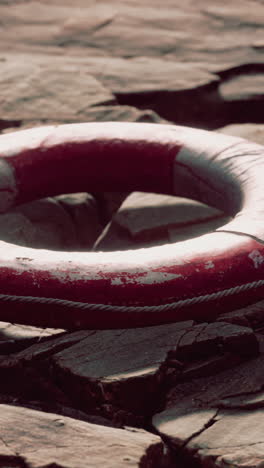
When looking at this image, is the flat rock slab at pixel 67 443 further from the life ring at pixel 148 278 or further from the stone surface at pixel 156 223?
the stone surface at pixel 156 223

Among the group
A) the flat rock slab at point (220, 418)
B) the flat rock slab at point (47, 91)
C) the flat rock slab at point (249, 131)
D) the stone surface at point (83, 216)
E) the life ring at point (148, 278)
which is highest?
the life ring at point (148, 278)

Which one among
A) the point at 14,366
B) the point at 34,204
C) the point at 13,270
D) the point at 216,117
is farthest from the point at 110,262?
the point at 216,117

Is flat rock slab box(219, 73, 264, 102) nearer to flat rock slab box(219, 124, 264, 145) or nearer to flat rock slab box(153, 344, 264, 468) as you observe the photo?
flat rock slab box(219, 124, 264, 145)

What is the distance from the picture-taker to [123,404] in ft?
5.25

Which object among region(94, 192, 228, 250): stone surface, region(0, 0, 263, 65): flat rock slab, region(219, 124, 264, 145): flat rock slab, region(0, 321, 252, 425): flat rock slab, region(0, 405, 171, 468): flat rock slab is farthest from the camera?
region(0, 0, 263, 65): flat rock slab

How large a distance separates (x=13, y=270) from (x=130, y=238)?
2.65ft

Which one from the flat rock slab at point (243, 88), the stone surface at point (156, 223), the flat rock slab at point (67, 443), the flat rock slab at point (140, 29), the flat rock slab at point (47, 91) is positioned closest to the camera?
the flat rock slab at point (67, 443)

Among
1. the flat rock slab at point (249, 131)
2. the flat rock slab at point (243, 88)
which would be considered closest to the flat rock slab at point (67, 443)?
the flat rock slab at point (249, 131)

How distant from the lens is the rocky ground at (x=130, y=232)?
1.48m

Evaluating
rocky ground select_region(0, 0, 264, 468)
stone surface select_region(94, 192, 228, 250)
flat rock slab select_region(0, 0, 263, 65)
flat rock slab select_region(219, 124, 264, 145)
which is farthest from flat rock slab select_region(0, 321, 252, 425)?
flat rock slab select_region(0, 0, 263, 65)

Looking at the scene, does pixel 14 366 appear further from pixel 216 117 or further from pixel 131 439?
pixel 216 117

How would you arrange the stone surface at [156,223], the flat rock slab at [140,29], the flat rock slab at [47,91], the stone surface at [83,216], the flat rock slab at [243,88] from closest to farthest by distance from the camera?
1. the stone surface at [156,223]
2. the stone surface at [83,216]
3. the flat rock slab at [47,91]
4. the flat rock slab at [243,88]
5. the flat rock slab at [140,29]

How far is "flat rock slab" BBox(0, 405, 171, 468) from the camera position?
1388mm

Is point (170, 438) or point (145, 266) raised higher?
point (145, 266)
